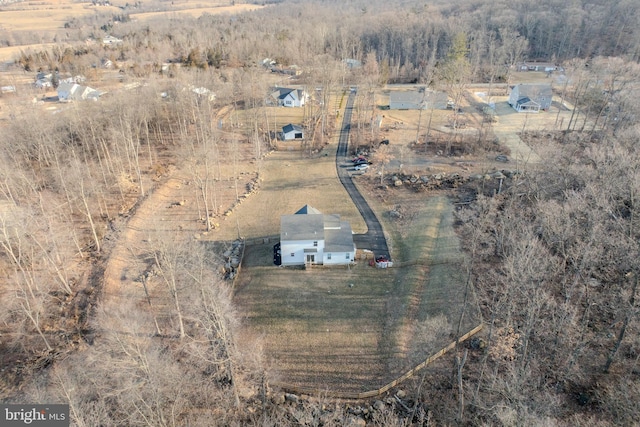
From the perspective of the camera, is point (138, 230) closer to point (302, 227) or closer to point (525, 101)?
point (302, 227)

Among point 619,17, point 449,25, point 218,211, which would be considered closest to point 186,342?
point 218,211

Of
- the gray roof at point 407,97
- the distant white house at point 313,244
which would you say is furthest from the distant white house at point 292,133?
the distant white house at point 313,244

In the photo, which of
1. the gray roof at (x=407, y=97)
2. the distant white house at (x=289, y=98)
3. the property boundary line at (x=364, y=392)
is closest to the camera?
the property boundary line at (x=364, y=392)

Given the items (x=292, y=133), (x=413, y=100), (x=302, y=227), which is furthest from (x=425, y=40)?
(x=302, y=227)

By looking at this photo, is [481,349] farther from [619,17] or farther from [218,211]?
[619,17]

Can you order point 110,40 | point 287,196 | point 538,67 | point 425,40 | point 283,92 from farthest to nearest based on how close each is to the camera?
1. point 110,40
2. point 425,40
3. point 538,67
4. point 283,92
5. point 287,196

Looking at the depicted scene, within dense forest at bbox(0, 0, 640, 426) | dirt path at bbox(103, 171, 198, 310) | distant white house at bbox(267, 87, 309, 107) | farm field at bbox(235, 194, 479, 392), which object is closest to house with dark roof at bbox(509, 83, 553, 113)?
dense forest at bbox(0, 0, 640, 426)

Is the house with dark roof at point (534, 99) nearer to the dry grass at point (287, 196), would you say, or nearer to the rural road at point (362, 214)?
the rural road at point (362, 214)
